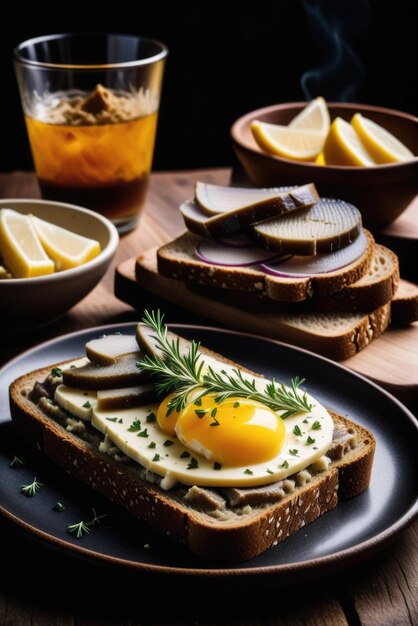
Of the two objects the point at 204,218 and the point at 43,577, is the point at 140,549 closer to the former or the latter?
the point at 43,577

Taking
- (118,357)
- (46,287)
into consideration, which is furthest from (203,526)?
(46,287)

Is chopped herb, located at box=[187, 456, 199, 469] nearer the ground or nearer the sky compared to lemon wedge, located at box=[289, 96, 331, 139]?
nearer the ground

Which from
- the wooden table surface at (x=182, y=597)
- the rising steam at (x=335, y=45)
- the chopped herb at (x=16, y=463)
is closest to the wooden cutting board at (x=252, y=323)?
the wooden table surface at (x=182, y=597)

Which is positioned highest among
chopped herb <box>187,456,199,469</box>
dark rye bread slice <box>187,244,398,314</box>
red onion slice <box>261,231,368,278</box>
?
chopped herb <box>187,456,199,469</box>

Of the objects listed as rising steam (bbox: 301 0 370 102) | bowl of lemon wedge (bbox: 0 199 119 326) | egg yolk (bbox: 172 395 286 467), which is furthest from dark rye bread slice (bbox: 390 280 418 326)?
rising steam (bbox: 301 0 370 102)

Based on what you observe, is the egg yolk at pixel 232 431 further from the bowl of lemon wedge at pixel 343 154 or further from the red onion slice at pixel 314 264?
the bowl of lemon wedge at pixel 343 154

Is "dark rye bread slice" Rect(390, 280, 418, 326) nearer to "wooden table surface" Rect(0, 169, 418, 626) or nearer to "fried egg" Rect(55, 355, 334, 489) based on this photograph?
"fried egg" Rect(55, 355, 334, 489)

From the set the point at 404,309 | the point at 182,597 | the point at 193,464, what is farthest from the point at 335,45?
the point at 182,597
